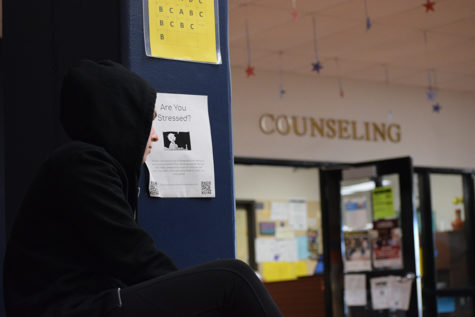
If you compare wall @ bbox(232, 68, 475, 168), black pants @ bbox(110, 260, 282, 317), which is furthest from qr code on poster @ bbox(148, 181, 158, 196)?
wall @ bbox(232, 68, 475, 168)

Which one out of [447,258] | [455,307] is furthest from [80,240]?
[447,258]

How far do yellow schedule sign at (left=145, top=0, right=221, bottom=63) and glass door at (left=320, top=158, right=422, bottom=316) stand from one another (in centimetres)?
408

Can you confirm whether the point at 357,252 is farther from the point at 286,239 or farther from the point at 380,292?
the point at 286,239

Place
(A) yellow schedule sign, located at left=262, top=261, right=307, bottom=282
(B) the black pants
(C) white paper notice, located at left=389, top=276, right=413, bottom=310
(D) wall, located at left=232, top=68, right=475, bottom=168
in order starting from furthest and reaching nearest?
(A) yellow schedule sign, located at left=262, top=261, right=307, bottom=282, (D) wall, located at left=232, top=68, right=475, bottom=168, (C) white paper notice, located at left=389, top=276, right=413, bottom=310, (B) the black pants

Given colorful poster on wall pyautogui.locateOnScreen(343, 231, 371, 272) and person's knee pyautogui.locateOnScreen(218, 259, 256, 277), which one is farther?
colorful poster on wall pyautogui.locateOnScreen(343, 231, 371, 272)

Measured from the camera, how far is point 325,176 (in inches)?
260

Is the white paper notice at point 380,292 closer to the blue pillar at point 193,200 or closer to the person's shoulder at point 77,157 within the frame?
the blue pillar at point 193,200

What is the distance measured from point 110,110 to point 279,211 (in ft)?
29.2

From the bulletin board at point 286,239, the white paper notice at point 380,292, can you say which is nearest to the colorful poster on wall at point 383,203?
the white paper notice at point 380,292

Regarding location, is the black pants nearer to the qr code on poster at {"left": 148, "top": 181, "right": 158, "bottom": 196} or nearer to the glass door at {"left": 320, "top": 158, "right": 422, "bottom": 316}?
the qr code on poster at {"left": 148, "top": 181, "right": 158, "bottom": 196}

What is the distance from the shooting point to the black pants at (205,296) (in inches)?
54.4

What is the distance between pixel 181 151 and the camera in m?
2.09

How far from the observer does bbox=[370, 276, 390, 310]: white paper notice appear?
6070mm

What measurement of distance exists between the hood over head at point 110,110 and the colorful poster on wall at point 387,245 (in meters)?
4.69
